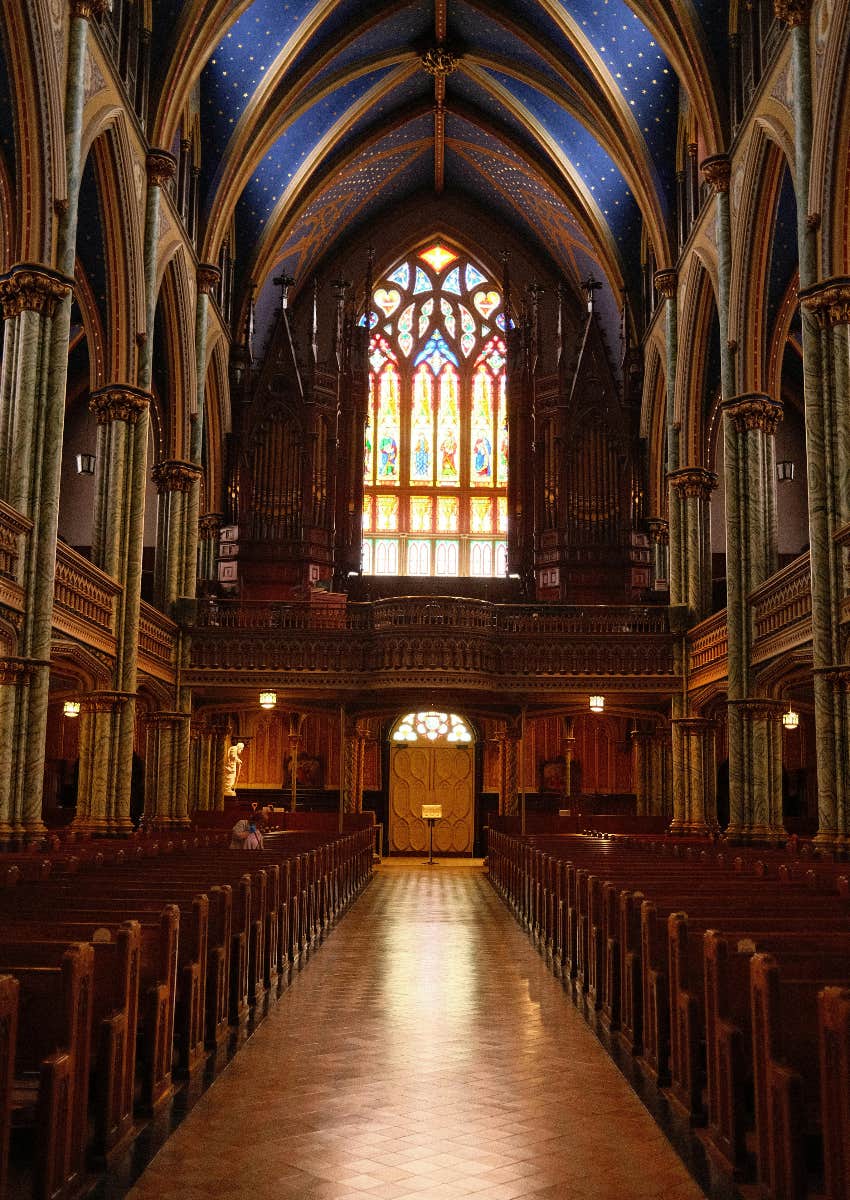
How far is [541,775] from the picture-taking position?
3156 cm

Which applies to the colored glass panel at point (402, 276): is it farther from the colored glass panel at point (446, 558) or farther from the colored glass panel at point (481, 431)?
the colored glass panel at point (446, 558)

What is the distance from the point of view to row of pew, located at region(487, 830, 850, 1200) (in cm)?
432

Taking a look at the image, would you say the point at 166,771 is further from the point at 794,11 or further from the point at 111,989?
the point at 111,989

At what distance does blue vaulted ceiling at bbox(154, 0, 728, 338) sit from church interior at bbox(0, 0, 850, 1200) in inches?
4.5

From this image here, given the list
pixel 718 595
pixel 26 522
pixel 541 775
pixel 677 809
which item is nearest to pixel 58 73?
pixel 26 522

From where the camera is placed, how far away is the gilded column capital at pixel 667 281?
85.5 feet

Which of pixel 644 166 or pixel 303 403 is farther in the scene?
pixel 303 403

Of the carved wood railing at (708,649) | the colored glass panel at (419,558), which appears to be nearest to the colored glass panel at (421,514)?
the colored glass panel at (419,558)

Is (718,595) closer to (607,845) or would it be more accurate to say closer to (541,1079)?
(607,845)

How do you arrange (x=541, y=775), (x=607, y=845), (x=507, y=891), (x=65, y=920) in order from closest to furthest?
(x=65, y=920)
(x=607, y=845)
(x=507, y=891)
(x=541, y=775)

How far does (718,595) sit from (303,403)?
11560 millimetres

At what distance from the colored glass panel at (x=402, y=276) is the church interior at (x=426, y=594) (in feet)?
0.93

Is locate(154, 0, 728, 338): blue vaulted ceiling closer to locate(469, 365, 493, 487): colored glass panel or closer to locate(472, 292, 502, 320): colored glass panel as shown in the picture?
locate(472, 292, 502, 320): colored glass panel

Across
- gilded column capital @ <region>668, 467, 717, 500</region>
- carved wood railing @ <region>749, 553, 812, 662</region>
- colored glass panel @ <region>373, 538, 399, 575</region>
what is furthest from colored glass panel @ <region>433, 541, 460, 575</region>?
carved wood railing @ <region>749, 553, 812, 662</region>
